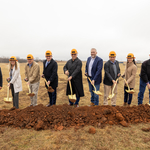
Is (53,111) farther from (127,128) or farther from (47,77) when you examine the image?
(127,128)

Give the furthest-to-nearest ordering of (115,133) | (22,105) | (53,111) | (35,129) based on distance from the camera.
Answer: (22,105)
(53,111)
(35,129)
(115,133)

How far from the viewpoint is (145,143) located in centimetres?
230

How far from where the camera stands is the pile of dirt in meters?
2.94

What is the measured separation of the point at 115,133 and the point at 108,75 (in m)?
2.10

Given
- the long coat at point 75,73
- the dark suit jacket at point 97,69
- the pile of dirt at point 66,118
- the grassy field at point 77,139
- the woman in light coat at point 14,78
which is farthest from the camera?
the long coat at point 75,73

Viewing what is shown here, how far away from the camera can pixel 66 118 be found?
308 cm

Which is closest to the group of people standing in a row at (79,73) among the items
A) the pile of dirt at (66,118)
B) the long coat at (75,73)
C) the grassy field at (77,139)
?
the long coat at (75,73)

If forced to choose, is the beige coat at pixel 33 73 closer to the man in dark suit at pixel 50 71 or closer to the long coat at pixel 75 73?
the man in dark suit at pixel 50 71

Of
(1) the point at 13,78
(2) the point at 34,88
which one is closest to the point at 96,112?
(2) the point at 34,88

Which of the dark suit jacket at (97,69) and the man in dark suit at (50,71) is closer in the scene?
the dark suit jacket at (97,69)

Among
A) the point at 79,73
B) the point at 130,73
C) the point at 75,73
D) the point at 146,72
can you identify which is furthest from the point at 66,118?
the point at 146,72

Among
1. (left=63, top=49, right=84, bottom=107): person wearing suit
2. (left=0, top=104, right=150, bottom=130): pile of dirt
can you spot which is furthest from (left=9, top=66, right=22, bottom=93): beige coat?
(left=63, top=49, right=84, bottom=107): person wearing suit

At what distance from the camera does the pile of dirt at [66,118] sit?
294cm

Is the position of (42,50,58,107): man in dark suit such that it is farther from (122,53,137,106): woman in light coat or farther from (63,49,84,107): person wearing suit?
(122,53,137,106): woman in light coat
